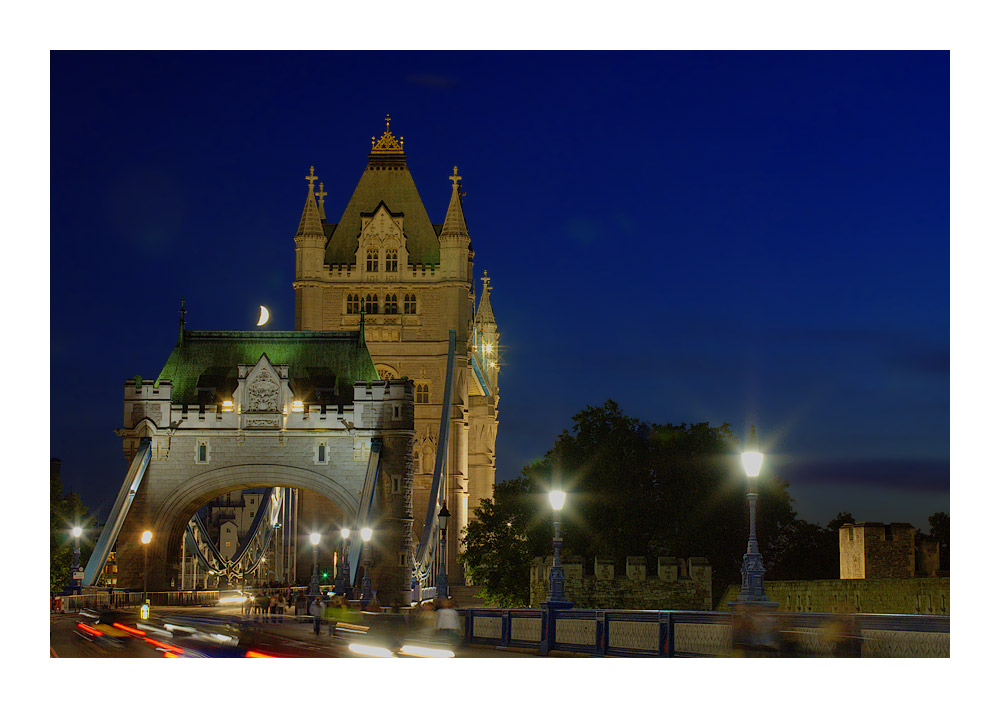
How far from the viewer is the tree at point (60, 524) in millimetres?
69062

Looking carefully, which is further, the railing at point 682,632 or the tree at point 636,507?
the tree at point 636,507

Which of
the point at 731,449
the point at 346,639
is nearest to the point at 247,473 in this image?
the point at 731,449

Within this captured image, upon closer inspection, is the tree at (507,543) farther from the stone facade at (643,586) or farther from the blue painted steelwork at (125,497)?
the stone facade at (643,586)

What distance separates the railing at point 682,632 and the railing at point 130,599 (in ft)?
63.4

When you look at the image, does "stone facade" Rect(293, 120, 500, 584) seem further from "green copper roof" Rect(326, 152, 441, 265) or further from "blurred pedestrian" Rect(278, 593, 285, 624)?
"blurred pedestrian" Rect(278, 593, 285, 624)

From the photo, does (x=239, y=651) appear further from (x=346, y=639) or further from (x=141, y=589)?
(x=141, y=589)

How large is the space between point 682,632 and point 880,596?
912 cm

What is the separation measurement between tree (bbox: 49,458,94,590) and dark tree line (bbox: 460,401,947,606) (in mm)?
23819

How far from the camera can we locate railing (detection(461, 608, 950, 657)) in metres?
20.7

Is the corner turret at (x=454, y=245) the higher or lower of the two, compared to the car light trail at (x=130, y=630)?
higher

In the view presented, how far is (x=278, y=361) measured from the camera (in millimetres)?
55281

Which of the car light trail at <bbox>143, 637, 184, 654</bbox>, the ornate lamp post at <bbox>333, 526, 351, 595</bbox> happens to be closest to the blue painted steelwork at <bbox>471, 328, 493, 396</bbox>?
the ornate lamp post at <bbox>333, 526, 351, 595</bbox>

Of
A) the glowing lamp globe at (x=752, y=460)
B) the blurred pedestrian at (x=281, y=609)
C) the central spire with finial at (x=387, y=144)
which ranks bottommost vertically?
the blurred pedestrian at (x=281, y=609)

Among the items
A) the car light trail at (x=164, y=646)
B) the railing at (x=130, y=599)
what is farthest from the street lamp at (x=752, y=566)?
the railing at (x=130, y=599)
